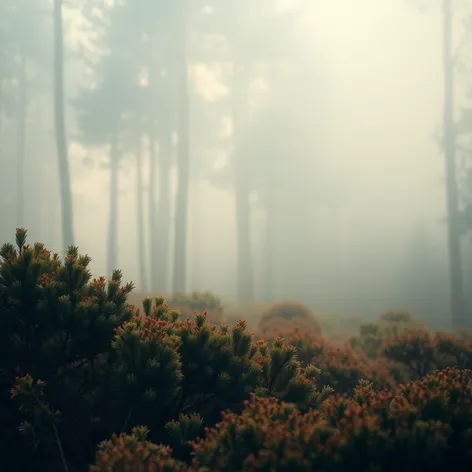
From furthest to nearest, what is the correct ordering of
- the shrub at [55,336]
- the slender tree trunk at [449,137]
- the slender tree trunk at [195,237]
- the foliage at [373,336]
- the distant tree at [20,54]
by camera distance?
the slender tree trunk at [195,237], the distant tree at [20,54], the slender tree trunk at [449,137], the foliage at [373,336], the shrub at [55,336]

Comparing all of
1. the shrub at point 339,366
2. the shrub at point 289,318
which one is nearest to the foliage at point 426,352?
the shrub at point 339,366

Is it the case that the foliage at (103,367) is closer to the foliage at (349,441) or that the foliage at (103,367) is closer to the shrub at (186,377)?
the shrub at (186,377)

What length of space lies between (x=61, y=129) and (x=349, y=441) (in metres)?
30.1

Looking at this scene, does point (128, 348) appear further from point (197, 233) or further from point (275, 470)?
point (197, 233)

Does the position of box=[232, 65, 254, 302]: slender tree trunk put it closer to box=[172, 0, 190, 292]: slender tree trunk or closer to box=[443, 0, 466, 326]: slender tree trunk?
box=[172, 0, 190, 292]: slender tree trunk

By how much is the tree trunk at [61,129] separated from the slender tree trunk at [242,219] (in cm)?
1114

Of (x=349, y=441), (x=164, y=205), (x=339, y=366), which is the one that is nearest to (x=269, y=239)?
(x=164, y=205)

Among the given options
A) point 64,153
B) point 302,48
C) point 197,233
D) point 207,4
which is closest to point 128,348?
point 64,153

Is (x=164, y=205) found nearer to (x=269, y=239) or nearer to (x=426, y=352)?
(x=269, y=239)

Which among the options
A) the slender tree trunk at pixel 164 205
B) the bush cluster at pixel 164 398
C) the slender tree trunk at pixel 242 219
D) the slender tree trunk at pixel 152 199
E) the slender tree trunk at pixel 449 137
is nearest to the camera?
the bush cluster at pixel 164 398

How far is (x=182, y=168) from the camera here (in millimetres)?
31219

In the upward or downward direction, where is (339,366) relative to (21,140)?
downward

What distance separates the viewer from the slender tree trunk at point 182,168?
31.0 m

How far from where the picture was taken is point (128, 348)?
4684mm
